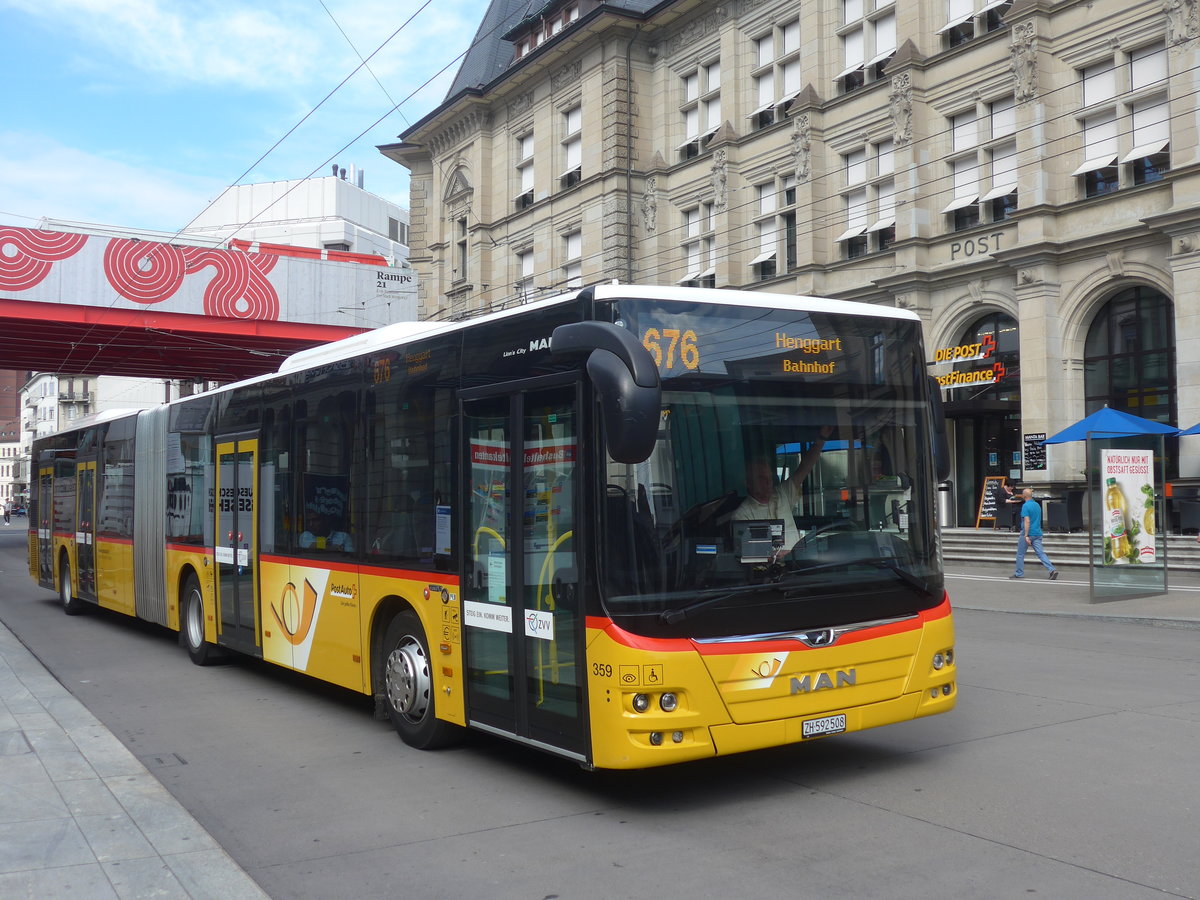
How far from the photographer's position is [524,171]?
41.2m

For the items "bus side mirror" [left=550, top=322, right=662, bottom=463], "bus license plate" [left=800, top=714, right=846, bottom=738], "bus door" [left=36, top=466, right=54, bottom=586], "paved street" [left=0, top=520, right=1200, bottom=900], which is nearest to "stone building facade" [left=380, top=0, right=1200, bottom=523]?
"paved street" [left=0, top=520, right=1200, bottom=900]

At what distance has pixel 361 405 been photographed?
28.5 feet

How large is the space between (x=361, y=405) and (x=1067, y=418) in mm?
20556

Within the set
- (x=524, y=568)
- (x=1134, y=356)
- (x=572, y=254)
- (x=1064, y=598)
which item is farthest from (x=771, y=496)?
(x=572, y=254)

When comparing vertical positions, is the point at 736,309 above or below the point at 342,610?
above

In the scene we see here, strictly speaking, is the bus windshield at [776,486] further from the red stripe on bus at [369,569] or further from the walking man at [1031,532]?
the walking man at [1031,532]

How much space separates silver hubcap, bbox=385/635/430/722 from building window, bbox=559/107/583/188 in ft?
104

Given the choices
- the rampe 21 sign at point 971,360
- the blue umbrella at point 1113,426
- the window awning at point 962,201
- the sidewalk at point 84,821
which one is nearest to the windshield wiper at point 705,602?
the sidewalk at point 84,821

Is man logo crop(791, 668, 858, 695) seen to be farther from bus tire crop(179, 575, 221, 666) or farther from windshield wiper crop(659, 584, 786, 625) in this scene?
bus tire crop(179, 575, 221, 666)

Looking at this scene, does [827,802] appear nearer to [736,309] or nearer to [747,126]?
[736,309]

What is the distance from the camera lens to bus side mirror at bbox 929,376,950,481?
7207mm

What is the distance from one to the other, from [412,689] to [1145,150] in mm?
21518

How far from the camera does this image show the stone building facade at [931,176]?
2406 cm

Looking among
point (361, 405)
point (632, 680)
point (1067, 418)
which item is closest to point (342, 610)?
point (361, 405)
